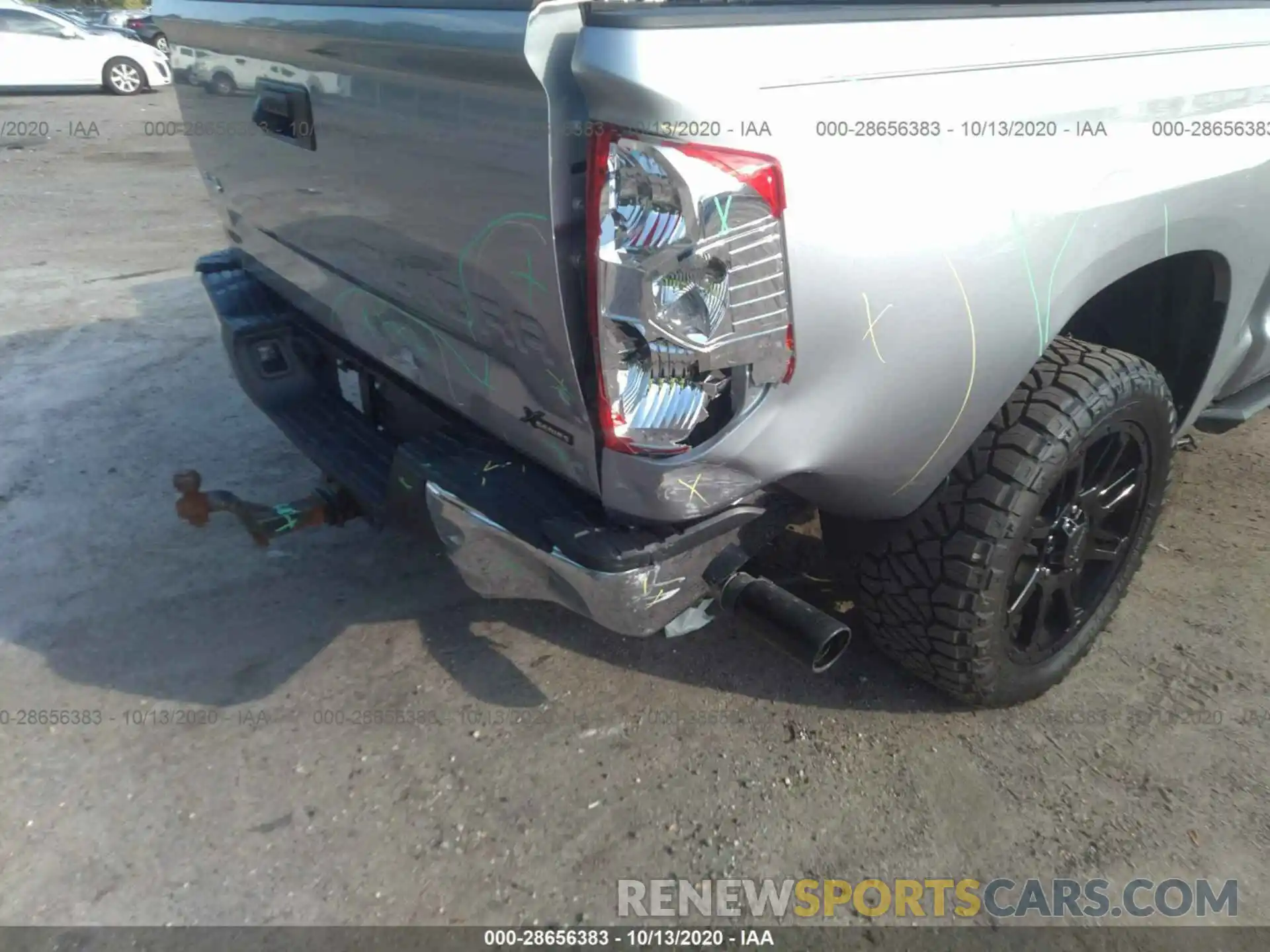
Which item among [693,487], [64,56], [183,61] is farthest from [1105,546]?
[64,56]

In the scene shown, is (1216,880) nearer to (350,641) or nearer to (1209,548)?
(1209,548)

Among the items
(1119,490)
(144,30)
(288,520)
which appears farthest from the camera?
(144,30)

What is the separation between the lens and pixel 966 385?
1.91m

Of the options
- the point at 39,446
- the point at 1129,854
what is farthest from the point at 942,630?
the point at 39,446

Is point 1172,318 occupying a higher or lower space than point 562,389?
lower

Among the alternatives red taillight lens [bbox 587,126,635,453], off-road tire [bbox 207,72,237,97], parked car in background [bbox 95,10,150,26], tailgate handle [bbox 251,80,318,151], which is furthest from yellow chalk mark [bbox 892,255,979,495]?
parked car in background [bbox 95,10,150,26]

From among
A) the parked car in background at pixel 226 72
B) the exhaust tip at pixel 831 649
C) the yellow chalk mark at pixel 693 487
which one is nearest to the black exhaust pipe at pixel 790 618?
the exhaust tip at pixel 831 649

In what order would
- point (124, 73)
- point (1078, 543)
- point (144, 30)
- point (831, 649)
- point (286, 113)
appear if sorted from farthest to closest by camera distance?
point (144, 30), point (124, 73), point (1078, 543), point (286, 113), point (831, 649)

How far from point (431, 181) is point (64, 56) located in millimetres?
17129

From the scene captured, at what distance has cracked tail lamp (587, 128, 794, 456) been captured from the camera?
4.98 ft

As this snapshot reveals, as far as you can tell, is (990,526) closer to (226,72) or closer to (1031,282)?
(1031,282)

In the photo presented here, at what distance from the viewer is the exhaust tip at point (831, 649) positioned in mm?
1876

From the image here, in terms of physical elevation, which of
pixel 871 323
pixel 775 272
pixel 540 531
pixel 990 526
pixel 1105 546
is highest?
pixel 775 272

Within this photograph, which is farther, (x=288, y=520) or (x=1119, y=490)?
(x=288, y=520)
